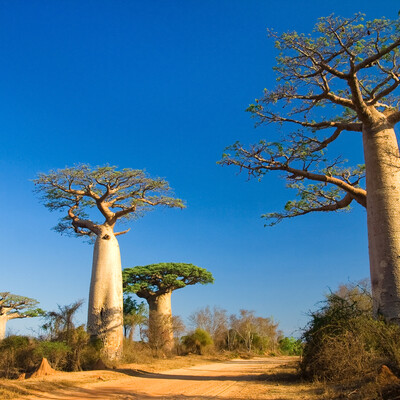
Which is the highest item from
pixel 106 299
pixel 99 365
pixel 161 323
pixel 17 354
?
pixel 106 299

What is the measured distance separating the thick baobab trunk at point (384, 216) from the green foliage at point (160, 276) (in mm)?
13396

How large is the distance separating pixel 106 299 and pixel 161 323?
5.68m

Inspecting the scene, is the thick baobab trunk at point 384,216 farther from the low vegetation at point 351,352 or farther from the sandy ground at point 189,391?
the sandy ground at point 189,391

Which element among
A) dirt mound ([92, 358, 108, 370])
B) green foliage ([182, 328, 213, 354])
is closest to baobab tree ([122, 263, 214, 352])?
green foliage ([182, 328, 213, 354])

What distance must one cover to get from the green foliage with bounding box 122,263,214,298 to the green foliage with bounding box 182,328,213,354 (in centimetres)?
251

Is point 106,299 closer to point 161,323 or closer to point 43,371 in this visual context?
point 43,371

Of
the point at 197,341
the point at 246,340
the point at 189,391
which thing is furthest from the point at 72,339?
the point at 246,340

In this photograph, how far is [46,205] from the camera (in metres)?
12.9

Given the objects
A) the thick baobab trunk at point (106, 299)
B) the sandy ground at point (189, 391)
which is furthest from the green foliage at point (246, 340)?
the sandy ground at point (189, 391)

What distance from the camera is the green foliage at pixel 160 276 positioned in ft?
63.2

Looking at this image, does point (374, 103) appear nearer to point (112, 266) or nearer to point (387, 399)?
point (387, 399)

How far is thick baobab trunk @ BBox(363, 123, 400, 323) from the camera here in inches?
246

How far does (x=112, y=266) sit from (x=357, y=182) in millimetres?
7302

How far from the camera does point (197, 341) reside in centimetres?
1942
